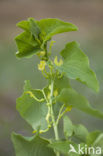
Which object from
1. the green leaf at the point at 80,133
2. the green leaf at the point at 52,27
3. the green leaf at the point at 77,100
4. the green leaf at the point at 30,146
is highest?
the green leaf at the point at 52,27

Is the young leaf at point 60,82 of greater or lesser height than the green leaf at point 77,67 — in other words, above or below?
below

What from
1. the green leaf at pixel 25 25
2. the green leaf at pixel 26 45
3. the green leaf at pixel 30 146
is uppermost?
the green leaf at pixel 25 25

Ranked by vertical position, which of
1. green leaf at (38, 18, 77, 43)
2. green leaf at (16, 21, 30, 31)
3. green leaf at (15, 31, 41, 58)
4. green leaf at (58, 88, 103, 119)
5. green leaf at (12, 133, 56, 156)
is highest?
→ green leaf at (16, 21, 30, 31)

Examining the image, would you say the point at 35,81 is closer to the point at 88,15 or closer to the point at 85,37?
the point at 85,37

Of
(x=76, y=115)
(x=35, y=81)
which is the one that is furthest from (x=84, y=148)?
(x=35, y=81)

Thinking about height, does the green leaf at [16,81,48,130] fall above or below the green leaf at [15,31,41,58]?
below
